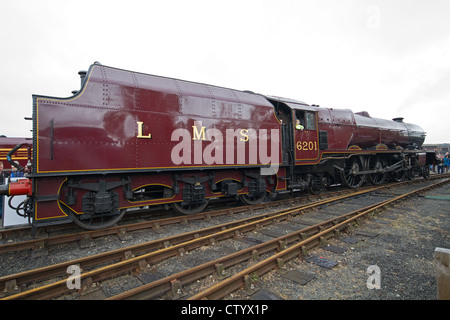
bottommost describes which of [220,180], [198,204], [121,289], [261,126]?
[121,289]

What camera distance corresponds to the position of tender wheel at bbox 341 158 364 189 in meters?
11.1

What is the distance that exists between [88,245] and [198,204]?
3138 millimetres

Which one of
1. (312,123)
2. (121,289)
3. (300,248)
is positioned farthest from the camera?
(312,123)

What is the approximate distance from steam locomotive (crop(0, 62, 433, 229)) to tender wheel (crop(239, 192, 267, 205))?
2.4 inches

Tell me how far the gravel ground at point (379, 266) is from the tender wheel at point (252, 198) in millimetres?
3107

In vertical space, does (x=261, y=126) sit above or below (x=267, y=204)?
above

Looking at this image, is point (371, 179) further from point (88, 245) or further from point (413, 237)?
point (88, 245)

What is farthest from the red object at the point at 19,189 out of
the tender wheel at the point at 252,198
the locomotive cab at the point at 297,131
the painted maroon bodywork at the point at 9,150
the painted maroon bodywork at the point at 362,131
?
the painted maroon bodywork at the point at 362,131

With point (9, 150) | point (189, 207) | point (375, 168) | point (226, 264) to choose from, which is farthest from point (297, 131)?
point (9, 150)

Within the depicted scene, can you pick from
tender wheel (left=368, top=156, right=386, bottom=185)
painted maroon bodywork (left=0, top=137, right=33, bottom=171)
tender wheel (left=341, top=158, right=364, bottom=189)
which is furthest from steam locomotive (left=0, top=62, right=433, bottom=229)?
painted maroon bodywork (left=0, top=137, right=33, bottom=171)

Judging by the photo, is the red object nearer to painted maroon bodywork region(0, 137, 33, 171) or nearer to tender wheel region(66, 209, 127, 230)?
tender wheel region(66, 209, 127, 230)

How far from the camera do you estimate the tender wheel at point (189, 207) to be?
6715mm

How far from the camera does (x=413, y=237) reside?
5312 mm

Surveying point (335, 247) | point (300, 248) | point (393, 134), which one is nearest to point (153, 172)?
point (300, 248)
